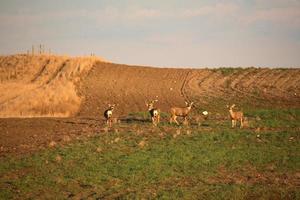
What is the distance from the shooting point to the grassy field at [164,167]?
1792 cm

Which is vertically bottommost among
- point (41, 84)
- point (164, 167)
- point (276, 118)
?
point (164, 167)

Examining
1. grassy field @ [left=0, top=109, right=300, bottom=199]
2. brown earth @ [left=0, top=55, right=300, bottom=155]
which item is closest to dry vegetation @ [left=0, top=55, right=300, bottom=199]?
grassy field @ [left=0, top=109, right=300, bottom=199]

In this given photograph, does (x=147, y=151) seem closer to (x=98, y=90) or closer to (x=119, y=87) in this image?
(x=98, y=90)

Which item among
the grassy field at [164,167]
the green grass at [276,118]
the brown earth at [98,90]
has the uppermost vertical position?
the brown earth at [98,90]

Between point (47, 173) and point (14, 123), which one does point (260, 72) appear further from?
point (47, 173)

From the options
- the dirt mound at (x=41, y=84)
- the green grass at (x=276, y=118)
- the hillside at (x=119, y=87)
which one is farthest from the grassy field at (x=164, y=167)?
the dirt mound at (x=41, y=84)

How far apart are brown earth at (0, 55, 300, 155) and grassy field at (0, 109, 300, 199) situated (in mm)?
5344

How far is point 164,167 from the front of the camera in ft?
67.8

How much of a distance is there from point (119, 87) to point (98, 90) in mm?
2774

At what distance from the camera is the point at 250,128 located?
29.6 m

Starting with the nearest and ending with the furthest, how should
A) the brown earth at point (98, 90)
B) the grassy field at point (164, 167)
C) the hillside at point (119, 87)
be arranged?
the grassy field at point (164, 167) < the brown earth at point (98, 90) < the hillside at point (119, 87)

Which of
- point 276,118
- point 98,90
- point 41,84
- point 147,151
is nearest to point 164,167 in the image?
point 147,151

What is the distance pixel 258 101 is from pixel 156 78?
54.2ft

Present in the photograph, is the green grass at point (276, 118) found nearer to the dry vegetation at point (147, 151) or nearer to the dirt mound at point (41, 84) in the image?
the dry vegetation at point (147, 151)
